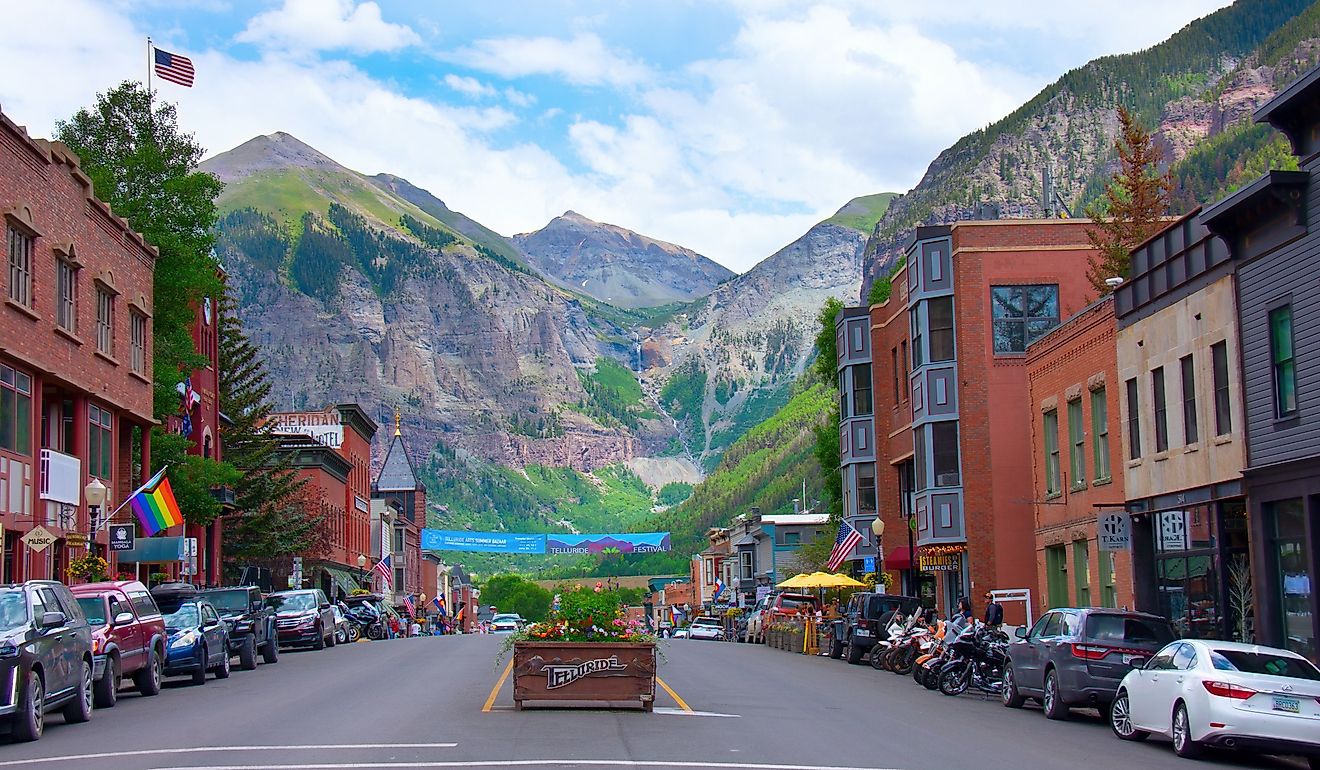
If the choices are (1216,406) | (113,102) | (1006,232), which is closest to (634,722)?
(1216,406)

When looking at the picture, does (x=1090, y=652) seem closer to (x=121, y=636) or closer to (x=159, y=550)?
(x=121, y=636)

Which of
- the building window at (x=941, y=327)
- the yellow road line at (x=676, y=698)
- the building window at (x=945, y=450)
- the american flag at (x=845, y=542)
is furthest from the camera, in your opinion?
the american flag at (x=845, y=542)

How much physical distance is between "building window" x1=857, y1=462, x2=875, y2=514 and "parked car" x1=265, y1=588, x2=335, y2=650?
19838mm

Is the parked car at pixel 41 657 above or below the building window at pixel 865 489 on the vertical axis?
below

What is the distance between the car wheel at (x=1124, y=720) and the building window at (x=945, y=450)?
2530 centimetres

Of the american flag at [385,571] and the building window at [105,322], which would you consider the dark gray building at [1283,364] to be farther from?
the american flag at [385,571]

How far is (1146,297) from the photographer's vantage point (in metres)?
30.5

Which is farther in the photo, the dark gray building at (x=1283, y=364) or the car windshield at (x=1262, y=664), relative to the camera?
the dark gray building at (x=1283, y=364)

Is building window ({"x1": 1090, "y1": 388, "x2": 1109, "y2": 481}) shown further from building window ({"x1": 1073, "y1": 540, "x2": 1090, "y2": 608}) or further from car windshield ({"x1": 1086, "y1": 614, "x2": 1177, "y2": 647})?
car windshield ({"x1": 1086, "y1": 614, "x2": 1177, "y2": 647})

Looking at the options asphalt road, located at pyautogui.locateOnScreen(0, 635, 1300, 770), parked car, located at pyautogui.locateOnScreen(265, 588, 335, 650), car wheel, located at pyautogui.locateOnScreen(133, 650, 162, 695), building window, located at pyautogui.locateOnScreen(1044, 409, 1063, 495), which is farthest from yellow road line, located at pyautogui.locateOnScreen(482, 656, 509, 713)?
parked car, located at pyautogui.locateOnScreen(265, 588, 335, 650)

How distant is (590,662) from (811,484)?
143m

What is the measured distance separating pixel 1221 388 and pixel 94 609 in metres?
19.8

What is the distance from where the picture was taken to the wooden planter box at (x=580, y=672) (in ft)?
69.4

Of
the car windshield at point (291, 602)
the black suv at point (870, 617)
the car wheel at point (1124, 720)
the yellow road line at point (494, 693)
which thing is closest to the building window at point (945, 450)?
the black suv at point (870, 617)
